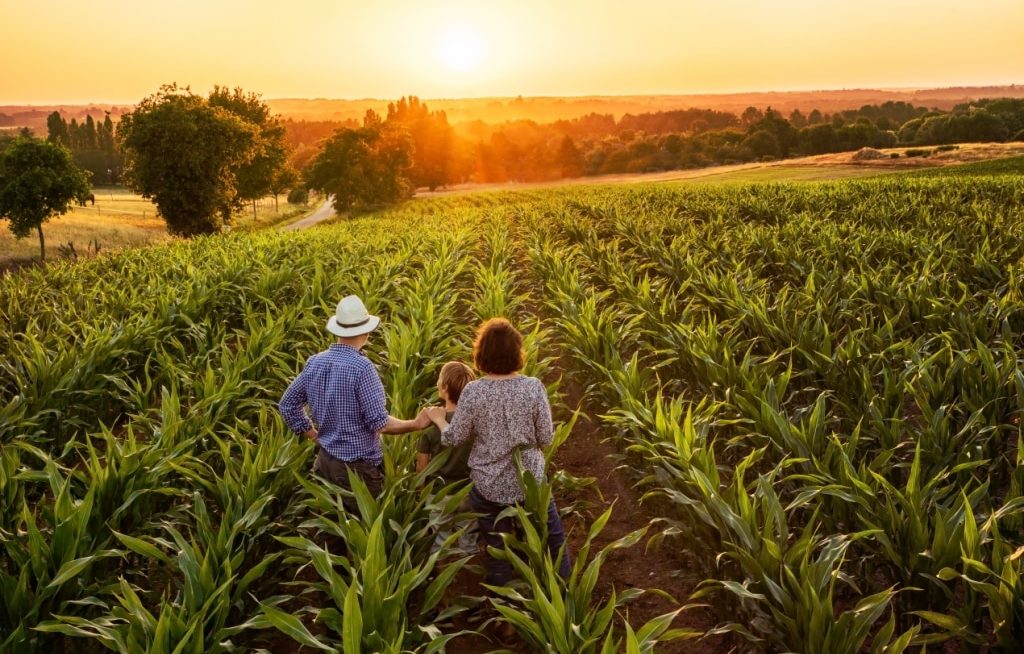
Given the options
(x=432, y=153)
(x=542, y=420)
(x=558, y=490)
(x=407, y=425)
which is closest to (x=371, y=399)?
(x=407, y=425)

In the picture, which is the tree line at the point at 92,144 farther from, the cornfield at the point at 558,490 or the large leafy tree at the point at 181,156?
the cornfield at the point at 558,490

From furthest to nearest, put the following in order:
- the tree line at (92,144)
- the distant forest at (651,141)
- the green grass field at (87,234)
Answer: the tree line at (92,144), the distant forest at (651,141), the green grass field at (87,234)

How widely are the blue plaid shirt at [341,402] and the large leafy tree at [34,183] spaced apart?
37963mm

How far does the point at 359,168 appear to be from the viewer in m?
60.2

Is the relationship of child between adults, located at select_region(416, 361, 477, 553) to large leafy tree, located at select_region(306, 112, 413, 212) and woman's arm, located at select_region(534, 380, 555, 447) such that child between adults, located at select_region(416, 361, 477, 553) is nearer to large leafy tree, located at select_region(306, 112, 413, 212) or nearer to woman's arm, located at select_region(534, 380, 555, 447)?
woman's arm, located at select_region(534, 380, 555, 447)

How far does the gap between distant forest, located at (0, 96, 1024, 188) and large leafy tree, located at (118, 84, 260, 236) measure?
78.8 feet

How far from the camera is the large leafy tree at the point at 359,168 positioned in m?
60.6

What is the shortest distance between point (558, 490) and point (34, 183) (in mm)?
Result: 40282

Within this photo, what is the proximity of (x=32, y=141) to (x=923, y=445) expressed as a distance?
146 ft

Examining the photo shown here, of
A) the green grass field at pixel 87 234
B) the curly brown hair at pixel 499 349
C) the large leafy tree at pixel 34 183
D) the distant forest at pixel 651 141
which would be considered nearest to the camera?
the curly brown hair at pixel 499 349

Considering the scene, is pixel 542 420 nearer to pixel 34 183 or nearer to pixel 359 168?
pixel 34 183

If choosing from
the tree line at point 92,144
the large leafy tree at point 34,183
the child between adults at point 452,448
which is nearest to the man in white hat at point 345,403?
the child between adults at point 452,448

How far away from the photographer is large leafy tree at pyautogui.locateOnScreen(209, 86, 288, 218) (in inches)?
2215

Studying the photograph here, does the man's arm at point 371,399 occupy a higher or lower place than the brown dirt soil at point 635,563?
higher
